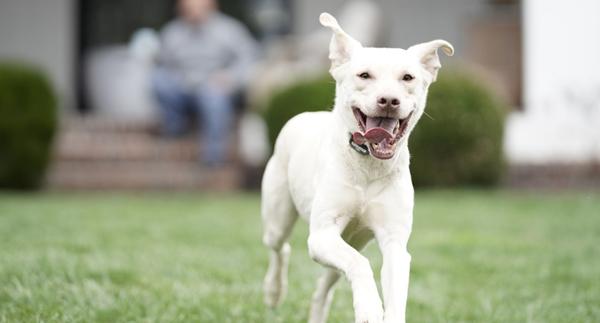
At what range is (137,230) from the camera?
27.2 feet

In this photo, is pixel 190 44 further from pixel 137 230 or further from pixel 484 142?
pixel 137 230

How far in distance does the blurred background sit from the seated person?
1.18 feet

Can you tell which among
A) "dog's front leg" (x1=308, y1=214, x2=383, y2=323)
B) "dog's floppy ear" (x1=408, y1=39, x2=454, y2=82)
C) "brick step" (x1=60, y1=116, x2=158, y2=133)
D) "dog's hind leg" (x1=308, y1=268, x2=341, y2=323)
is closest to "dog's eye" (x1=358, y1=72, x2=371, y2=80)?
"dog's floppy ear" (x1=408, y1=39, x2=454, y2=82)

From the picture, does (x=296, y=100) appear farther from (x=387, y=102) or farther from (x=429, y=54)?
(x=387, y=102)

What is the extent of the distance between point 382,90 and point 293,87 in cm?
919

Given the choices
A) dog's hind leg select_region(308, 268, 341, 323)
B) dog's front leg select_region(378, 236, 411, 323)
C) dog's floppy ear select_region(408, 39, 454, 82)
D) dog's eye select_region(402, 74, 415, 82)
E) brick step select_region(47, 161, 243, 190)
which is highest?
dog's floppy ear select_region(408, 39, 454, 82)

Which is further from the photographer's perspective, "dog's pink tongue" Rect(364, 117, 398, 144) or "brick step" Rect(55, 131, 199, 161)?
"brick step" Rect(55, 131, 199, 161)

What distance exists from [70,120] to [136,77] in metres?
2.03

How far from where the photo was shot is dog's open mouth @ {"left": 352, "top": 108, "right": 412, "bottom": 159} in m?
3.43

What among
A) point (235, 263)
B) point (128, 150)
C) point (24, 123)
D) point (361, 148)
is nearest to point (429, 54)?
point (361, 148)

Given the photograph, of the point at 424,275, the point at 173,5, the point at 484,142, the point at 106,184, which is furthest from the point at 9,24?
the point at 424,275

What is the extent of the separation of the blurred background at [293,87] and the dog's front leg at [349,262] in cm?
784

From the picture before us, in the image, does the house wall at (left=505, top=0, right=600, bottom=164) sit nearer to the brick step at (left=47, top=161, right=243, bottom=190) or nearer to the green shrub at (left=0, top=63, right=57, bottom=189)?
the brick step at (left=47, top=161, right=243, bottom=190)

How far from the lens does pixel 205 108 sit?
12344 mm
